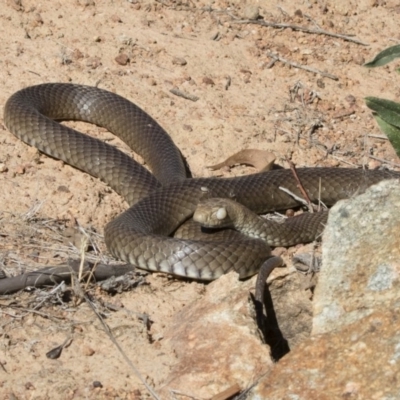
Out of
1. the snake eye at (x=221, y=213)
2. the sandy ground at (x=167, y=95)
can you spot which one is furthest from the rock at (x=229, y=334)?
the snake eye at (x=221, y=213)

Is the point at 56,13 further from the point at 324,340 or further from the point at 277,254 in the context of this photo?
the point at 324,340

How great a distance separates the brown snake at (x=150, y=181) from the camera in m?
7.05

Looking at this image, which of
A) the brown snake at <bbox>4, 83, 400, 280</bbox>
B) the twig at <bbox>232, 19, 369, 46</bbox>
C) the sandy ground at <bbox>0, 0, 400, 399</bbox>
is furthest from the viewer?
the twig at <bbox>232, 19, 369, 46</bbox>

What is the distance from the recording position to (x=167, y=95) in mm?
9891

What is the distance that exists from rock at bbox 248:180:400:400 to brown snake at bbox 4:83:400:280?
183 centimetres

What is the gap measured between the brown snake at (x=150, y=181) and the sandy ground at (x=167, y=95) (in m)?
0.18

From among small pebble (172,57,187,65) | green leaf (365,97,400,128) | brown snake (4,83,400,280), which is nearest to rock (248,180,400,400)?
green leaf (365,97,400,128)

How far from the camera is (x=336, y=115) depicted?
10.3 meters

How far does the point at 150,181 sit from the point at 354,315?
387 centimetres

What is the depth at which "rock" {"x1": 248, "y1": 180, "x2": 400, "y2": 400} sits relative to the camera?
4.60 m

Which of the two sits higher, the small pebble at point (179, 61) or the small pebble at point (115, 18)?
the small pebble at point (115, 18)

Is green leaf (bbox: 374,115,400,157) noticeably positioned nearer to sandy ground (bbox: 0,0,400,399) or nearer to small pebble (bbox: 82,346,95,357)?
sandy ground (bbox: 0,0,400,399)

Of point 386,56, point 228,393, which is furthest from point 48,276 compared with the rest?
point 386,56

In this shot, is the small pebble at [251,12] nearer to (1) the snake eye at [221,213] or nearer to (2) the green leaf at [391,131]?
(1) the snake eye at [221,213]
